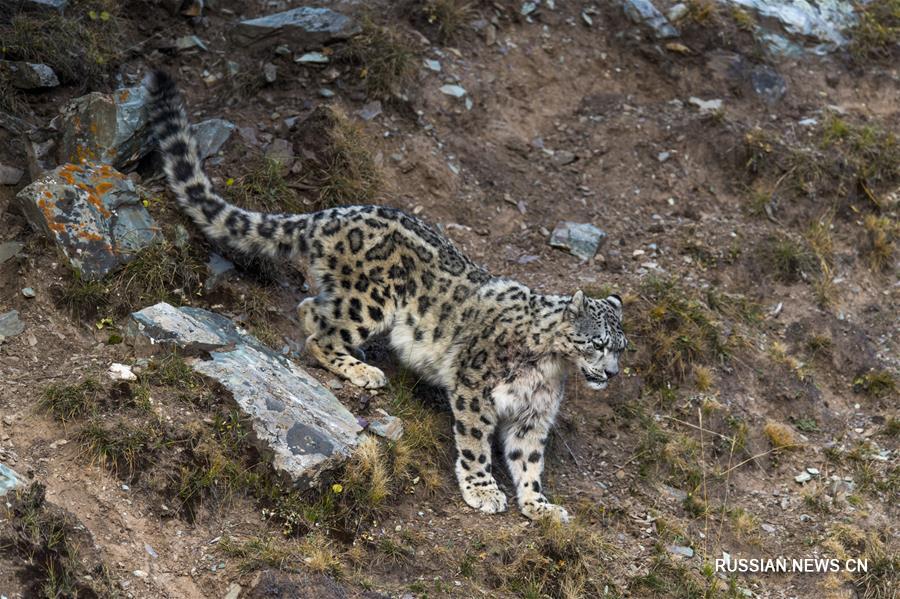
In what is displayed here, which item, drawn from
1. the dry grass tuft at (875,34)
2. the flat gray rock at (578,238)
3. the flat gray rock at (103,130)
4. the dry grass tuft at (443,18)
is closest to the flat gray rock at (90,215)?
the flat gray rock at (103,130)

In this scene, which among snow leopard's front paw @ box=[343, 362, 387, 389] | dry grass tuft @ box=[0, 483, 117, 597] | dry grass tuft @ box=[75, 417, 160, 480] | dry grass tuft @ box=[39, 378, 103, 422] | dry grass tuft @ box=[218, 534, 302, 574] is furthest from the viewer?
snow leopard's front paw @ box=[343, 362, 387, 389]

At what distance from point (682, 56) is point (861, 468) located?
6128 millimetres

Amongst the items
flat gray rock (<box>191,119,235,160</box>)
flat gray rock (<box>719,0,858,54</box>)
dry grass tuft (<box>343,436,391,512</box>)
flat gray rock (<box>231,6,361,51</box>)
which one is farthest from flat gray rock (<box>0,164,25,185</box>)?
flat gray rock (<box>719,0,858,54</box>)

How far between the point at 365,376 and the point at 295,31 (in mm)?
4762

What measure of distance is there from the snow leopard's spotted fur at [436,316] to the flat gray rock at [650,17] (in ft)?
18.6

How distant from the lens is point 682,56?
13352mm

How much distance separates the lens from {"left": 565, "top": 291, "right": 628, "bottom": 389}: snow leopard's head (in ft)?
28.2

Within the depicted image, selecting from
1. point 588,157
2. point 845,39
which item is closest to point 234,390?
point 588,157

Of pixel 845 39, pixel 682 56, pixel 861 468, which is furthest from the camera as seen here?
pixel 845 39

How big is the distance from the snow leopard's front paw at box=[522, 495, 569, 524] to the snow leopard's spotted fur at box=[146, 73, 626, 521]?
0.02m

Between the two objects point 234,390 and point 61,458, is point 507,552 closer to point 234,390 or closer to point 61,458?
point 234,390

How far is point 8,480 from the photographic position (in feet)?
20.9

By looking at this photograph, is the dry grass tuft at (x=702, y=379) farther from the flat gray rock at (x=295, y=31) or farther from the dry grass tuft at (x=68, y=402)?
the dry grass tuft at (x=68, y=402)

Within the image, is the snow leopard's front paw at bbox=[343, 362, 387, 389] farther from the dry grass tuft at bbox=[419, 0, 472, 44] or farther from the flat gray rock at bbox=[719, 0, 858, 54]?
the flat gray rock at bbox=[719, 0, 858, 54]
